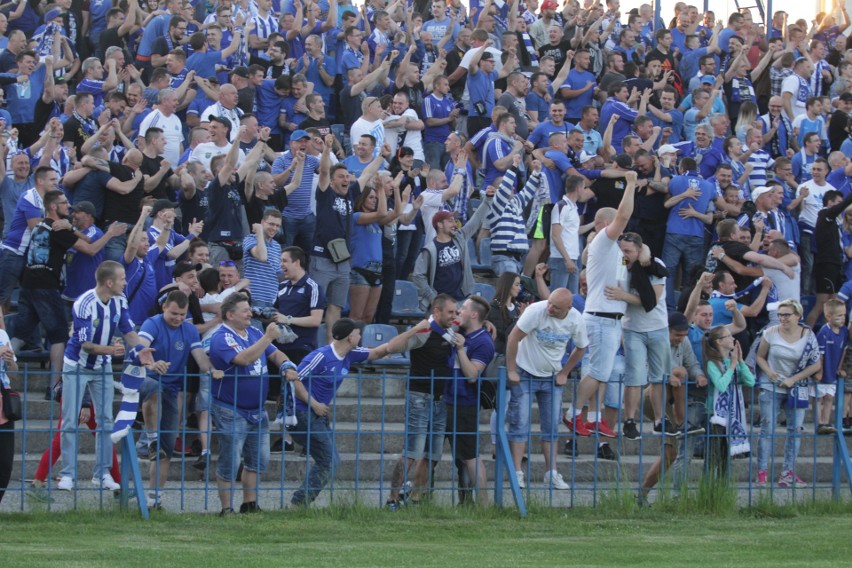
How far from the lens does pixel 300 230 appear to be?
15.1 m

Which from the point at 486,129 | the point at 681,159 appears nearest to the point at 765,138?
the point at 681,159

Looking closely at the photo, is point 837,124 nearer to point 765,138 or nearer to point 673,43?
point 765,138

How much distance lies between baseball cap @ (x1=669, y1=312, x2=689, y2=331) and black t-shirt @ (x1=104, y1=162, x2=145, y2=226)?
17.5 feet

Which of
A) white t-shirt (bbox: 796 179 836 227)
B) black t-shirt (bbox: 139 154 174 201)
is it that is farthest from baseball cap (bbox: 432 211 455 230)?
white t-shirt (bbox: 796 179 836 227)

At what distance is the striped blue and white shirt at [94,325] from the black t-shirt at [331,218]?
3.41m

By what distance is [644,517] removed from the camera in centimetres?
1084

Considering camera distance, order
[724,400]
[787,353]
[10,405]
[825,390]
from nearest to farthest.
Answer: [10,405], [724,400], [825,390], [787,353]

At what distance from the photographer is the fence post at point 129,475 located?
9.90m

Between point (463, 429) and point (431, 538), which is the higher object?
point (463, 429)

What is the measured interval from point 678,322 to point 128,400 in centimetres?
493

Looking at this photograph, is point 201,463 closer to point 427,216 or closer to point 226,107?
point 427,216

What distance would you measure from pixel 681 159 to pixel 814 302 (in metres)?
2.34

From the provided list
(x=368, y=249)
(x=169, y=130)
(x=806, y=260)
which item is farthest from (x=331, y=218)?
(x=806, y=260)

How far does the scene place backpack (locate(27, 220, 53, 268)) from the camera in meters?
12.6
